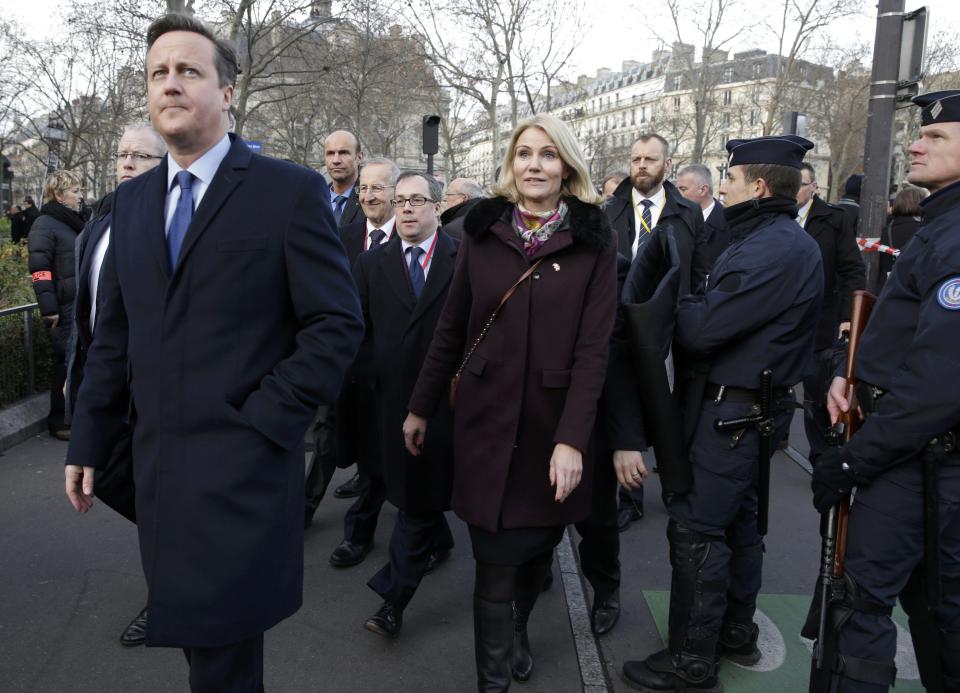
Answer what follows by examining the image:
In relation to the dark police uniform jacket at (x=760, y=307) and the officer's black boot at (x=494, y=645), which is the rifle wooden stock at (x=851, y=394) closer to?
the dark police uniform jacket at (x=760, y=307)

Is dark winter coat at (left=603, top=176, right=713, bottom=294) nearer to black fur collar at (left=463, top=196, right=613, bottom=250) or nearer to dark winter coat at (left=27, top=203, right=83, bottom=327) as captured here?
black fur collar at (left=463, top=196, right=613, bottom=250)

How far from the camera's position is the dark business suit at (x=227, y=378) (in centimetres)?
210

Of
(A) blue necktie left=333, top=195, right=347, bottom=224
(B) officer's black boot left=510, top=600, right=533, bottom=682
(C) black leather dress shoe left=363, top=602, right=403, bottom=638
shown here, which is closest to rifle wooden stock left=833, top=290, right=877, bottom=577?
(B) officer's black boot left=510, top=600, right=533, bottom=682

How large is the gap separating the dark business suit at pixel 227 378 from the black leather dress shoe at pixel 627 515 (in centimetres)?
329

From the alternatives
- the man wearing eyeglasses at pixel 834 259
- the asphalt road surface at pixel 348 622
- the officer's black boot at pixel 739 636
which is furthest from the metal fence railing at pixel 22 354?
the man wearing eyeglasses at pixel 834 259

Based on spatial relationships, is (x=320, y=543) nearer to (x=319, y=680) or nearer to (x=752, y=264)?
(x=319, y=680)

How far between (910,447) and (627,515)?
9.63 ft

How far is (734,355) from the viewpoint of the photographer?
312cm

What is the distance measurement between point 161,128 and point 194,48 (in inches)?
9.1

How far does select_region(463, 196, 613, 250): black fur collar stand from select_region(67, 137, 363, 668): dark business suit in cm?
81

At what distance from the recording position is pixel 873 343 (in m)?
2.65

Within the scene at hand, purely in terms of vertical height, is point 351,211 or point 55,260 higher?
point 351,211

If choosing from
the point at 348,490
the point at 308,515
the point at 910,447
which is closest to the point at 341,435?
the point at 308,515

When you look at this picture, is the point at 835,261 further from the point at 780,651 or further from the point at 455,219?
the point at 780,651
